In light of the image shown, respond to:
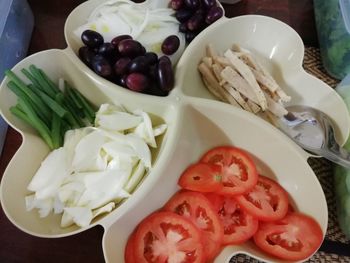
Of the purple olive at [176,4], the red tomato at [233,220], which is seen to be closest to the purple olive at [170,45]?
the purple olive at [176,4]

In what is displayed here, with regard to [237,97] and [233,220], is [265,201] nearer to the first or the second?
[233,220]

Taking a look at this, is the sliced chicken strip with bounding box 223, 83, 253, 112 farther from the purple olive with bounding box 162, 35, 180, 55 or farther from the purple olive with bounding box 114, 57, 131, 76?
the purple olive with bounding box 114, 57, 131, 76

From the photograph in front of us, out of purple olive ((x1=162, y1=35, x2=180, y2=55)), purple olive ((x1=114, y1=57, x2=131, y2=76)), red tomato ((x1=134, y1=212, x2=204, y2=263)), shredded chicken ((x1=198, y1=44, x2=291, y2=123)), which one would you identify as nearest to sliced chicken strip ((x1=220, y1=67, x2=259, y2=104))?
Answer: shredded chicken ((x1=198, y1=44, x2=291, y2=123))

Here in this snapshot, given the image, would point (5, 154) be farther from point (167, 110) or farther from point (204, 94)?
point (204, 94)

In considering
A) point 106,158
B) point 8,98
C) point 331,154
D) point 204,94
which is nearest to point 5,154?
point 8,98

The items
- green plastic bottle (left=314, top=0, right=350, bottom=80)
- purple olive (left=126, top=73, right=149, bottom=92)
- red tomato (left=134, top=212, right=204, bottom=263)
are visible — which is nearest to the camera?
red tomato (left=134, top=212, right=204, bottom=263)

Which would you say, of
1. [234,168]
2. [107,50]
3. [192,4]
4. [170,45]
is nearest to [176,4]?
[192,4]
